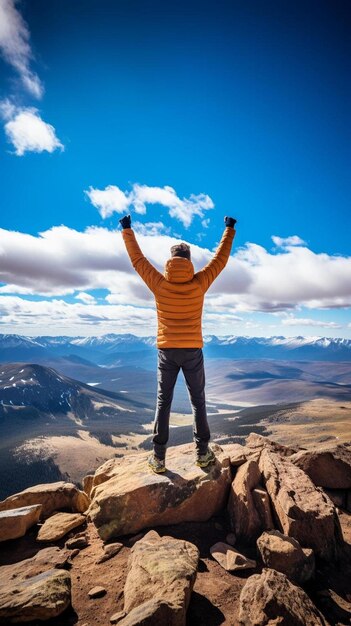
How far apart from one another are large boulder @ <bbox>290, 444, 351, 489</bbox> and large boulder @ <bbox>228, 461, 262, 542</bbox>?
2.76m

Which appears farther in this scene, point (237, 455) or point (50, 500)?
point (237, 455)

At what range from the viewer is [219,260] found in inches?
368

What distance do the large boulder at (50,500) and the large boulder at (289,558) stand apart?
6837mm

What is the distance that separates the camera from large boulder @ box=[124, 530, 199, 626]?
474 centimetres

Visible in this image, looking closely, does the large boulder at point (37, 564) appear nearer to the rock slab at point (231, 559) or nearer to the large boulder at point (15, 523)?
the large boulder at point (15, 523)

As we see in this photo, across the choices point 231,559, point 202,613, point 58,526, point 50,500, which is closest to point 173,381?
point 231,559

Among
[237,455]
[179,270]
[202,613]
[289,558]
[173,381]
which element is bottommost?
[202,613]

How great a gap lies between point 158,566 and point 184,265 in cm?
698

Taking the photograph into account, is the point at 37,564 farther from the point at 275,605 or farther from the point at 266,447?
the point at 266,447

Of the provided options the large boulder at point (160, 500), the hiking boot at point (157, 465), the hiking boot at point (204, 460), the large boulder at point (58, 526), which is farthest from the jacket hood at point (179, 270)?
the large boulder at point (58, 526)

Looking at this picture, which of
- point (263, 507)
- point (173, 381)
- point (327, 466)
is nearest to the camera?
point (263, 507)

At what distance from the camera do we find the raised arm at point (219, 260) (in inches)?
356

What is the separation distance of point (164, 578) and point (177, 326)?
18.1ft

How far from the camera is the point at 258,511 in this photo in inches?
315
